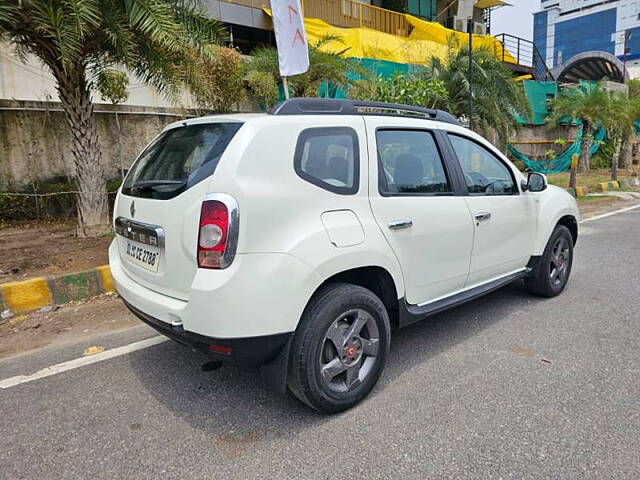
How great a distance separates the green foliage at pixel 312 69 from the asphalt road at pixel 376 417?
8220mm

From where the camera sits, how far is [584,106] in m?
16.4

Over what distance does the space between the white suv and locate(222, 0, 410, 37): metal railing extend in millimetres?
13981

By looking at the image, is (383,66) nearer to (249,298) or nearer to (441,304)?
(441,304)

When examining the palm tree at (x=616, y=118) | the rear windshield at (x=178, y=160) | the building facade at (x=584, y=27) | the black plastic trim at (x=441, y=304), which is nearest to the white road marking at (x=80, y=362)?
the rear windshield at (x=178, y=160)

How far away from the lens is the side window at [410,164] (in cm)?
311

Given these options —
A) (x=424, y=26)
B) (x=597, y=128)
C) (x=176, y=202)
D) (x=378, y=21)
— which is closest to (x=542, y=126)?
(x=597, y=128)

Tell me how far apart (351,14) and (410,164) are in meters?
16.8

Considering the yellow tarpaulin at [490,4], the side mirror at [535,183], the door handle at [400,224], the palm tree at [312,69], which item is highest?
the yellow tarpaulin at [490,4]

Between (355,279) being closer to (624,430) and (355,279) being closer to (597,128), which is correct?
(624,430)

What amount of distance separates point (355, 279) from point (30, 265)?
14.8 feet

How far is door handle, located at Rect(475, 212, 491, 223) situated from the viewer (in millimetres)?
3635

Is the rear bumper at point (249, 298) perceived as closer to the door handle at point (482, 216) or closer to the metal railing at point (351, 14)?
the door handle at point (482, 216)

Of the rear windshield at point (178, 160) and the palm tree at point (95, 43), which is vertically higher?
the palm tree at point (95, 43)

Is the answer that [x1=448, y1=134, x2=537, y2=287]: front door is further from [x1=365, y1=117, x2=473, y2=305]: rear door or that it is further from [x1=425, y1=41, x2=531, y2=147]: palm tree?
[x1=425, y1=41, x2=531, y2=147]: palm tree
